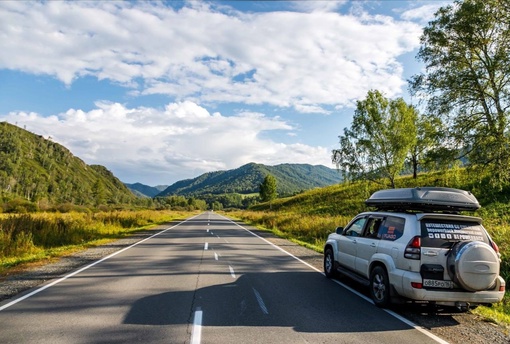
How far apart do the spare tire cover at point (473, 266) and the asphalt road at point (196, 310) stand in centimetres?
129

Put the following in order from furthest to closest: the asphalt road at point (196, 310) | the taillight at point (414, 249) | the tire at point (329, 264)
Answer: the tire at point (329, 264)
the taillight at point (414, 249)
the asphalt road at point (196, 310)

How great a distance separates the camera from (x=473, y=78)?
712 inches

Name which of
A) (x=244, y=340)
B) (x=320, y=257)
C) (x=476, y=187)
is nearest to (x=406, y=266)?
(x=244, y=340)

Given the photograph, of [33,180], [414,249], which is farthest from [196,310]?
[33,180]

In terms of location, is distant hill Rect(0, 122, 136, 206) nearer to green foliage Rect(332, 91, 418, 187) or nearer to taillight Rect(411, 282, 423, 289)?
green foliage Rect(332, 91, 418, 187)

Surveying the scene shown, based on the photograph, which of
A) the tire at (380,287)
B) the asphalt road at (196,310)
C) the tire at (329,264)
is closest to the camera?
the asphalt road at (196,310)

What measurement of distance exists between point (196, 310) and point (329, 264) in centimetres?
481

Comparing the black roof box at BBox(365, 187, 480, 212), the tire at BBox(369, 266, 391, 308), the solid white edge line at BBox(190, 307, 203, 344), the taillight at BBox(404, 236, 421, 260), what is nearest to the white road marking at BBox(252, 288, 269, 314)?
the solid white edge line at BBox(190, 307, 203, 344)

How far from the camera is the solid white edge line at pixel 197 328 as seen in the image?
5012mm

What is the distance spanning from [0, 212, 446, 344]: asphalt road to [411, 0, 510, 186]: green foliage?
12.0 metres

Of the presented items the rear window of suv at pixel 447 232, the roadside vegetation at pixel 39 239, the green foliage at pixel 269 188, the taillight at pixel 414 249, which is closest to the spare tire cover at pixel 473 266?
the rear window of suv at pixel 447 232

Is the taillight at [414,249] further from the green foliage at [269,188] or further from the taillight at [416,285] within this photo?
the green foliage at [269,188]

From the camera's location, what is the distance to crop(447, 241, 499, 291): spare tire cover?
6223mm

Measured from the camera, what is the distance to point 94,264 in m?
11.7
